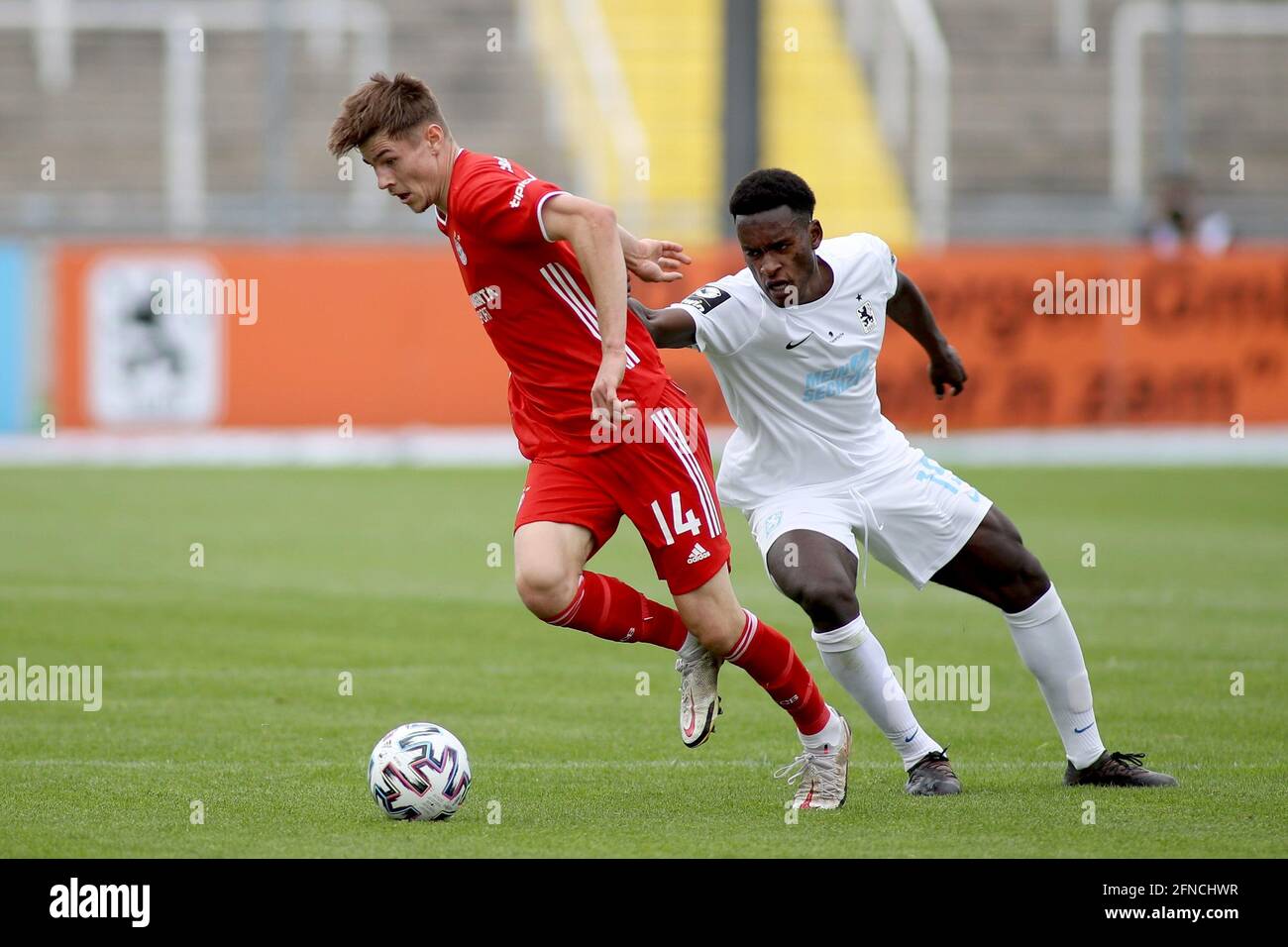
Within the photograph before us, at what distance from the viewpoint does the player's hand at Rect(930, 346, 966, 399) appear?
7.29m

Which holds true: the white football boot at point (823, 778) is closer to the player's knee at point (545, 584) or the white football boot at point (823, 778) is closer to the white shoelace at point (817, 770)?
the white shoelace at point (817, 770)

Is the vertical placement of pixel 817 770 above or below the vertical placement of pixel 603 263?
below

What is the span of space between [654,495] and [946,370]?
4.88ft

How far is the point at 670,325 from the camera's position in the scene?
6547mm

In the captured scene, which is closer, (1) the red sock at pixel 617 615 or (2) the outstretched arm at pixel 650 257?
(2) the outstretched arm at pixel 650 257

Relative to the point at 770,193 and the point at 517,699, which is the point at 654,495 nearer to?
the point at 770,193

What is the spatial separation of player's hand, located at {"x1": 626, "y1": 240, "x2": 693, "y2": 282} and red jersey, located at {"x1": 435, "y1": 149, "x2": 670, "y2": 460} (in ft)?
0.56

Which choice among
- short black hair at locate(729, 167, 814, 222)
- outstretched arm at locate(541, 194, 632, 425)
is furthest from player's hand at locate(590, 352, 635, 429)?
short black hair at locate(729, 167, 814, 222)

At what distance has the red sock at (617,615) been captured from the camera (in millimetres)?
6598

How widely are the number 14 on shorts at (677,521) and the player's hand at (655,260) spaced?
710 millimetres

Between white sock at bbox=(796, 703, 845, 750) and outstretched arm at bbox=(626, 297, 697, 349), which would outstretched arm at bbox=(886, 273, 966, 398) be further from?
white sock at bbox=(796, 703, 845, 750)

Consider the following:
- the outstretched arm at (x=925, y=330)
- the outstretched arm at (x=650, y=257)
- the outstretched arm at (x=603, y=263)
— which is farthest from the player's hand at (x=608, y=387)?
the outstretched arm at (x=925, y=330)

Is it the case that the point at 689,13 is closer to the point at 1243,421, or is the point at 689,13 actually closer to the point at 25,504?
the point at 1243,421

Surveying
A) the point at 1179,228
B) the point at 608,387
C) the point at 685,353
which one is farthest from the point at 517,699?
the point at 1179,228
